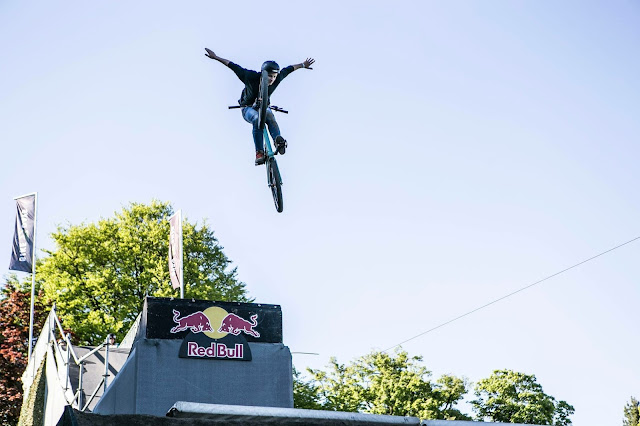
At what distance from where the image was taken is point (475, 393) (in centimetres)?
4806

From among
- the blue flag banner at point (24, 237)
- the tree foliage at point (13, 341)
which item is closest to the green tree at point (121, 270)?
the tree foliage at point (13, 341)

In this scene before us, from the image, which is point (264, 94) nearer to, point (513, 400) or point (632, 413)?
point (513, 400)

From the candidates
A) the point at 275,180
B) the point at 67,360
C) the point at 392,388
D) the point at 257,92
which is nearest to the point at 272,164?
the point at 275,180

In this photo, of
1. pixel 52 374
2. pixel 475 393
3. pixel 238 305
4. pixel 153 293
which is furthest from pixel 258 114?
pixel 475 393

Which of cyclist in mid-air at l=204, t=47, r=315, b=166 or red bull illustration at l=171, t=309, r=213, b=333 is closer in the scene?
cyclist in mid-air at l=204, t=47, r=315, b=166

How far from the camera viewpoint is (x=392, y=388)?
44.1m

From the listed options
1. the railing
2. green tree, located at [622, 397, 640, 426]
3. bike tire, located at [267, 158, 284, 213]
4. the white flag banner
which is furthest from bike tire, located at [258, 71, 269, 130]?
green tree, located at [622, 397, 640, 426]

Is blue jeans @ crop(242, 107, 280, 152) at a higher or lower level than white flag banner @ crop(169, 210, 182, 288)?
lower

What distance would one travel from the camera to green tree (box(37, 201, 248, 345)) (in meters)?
32.2

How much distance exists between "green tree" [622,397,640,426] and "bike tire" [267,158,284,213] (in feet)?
281

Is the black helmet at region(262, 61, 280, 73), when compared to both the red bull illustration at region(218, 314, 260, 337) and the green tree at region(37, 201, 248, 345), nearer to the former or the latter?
the red bull illustration at region(218, 314, 260, 337)

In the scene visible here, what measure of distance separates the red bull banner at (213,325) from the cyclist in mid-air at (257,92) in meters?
3.61

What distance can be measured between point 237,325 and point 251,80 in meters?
4.82

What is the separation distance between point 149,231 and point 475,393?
80.3 ft
